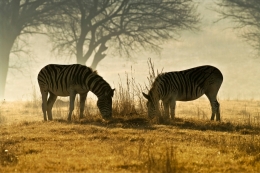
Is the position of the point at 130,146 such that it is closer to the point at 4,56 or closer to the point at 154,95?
the point at 154,95

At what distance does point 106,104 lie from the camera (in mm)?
14320

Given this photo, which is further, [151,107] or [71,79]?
[71,79]

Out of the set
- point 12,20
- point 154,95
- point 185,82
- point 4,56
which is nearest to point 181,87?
point 185,82

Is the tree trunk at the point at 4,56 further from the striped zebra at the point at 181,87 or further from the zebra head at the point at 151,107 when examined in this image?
the zebra head at the point at 151,107

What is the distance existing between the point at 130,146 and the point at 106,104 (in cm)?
474

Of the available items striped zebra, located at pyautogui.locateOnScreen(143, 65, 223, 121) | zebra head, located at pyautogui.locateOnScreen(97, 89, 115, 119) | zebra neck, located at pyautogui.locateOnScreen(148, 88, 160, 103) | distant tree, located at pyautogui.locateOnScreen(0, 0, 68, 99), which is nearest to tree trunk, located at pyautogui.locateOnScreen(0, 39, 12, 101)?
distant tree, located at pyautogui.locateOnScreen(0, 0, 68, 99)

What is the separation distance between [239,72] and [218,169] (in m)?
54.2

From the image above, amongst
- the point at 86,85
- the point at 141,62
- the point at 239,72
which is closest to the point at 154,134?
the point at 86,85

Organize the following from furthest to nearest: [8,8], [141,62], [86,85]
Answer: [141,62]
[8,8]
[86,85]

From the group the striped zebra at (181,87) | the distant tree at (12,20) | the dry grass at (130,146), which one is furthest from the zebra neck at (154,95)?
the distant tree at (12,20)

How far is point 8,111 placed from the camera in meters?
22.7

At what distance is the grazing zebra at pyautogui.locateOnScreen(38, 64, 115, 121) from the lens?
14.4m

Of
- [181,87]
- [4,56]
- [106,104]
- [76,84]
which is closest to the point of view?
[106,104]

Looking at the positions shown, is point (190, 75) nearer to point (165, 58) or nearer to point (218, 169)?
point (218, 169)
